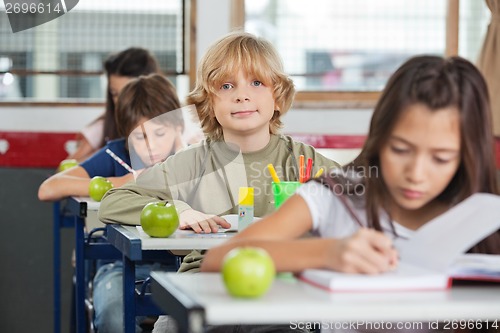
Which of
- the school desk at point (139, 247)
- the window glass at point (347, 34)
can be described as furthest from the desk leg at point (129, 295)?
the window glass at point (347, 34)

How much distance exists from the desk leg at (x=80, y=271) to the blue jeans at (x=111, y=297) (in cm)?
11

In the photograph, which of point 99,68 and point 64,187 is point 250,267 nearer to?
point 64,187

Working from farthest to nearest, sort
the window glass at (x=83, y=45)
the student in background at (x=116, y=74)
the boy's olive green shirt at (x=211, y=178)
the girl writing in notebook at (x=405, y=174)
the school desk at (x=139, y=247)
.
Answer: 1. the window glass at (x=83, y=45)
2. the student in background at (x=116, y=74)
3. the boy's olive green shirt at (x=211, y=178)
4. the school desk at (x=139, y=247)
5. the girl writing in notebook at (x=405, y=174)

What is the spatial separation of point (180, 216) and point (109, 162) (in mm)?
1510

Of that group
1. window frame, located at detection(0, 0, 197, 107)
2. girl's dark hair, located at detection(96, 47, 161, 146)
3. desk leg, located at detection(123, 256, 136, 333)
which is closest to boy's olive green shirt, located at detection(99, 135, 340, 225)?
desk leg, located at detection(123, 256, 136, 333)

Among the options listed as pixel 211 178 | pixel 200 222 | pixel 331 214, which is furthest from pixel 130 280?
pixel 331 214

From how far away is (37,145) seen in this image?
4836 mm

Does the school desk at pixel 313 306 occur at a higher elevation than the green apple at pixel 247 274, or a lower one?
lower

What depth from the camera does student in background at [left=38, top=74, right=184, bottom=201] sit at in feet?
11.2

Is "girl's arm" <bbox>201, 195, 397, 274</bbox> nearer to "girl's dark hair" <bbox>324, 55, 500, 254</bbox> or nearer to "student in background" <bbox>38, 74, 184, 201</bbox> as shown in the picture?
"girl's dark hair" <bbox>324, 55, 500, 254</bbox>

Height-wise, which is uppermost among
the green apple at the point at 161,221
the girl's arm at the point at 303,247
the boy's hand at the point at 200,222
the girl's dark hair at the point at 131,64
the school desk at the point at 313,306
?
the girl's dark hair at the point at 131,64

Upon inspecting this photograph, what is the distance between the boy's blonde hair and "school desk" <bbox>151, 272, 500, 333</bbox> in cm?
129

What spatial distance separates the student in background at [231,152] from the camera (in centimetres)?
255

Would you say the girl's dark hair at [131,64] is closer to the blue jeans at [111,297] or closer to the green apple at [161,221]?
the blue jeans at [111,297]
